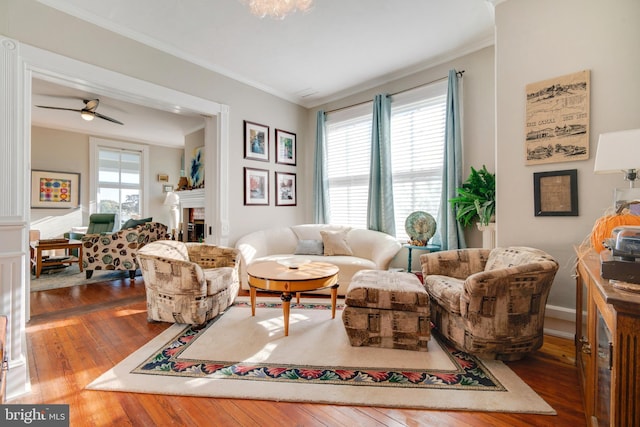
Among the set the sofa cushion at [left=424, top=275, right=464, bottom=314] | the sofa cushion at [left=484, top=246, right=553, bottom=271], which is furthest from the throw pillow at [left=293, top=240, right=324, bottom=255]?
the sofa cushion at [left=484, top=246, right=553, bottom=271]

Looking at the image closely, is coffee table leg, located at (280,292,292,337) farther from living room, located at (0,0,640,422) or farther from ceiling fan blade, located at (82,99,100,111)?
ceiling fan blade, located at (82,99,100,111)

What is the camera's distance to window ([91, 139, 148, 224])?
6938 millimetres

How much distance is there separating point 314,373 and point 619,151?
86.7 inches

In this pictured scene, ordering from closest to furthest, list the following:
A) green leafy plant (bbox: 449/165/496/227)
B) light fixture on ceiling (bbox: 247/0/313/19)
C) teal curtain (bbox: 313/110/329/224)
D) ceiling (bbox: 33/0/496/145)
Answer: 1. light fixture on ceiling (bbox: 247/0/313/19)
2. ceiling (bbox: 33/0/496/145)
3. green leafy plant (bbox: 449/165/496/227)
4. teal curtain (bbox: 313/110/329/224)

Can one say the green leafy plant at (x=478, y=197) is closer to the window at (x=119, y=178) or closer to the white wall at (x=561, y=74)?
the white wall at (x=561, y=74)

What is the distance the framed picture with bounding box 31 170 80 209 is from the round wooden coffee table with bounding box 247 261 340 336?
6121 millimetres

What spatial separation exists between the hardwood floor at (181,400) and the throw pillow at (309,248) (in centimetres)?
204

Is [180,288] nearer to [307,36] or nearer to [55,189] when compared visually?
[307,36]

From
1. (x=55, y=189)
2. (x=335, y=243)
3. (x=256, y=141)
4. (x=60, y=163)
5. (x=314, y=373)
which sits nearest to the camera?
(x=314, y=373)

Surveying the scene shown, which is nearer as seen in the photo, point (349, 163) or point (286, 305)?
point (286, 305)

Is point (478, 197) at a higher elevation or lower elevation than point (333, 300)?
higher

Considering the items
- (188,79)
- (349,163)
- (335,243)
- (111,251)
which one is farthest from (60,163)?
(335,243)

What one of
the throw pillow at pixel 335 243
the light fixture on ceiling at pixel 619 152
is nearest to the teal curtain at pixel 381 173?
the throw pillow at pixel 335 243

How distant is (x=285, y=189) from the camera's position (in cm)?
502
